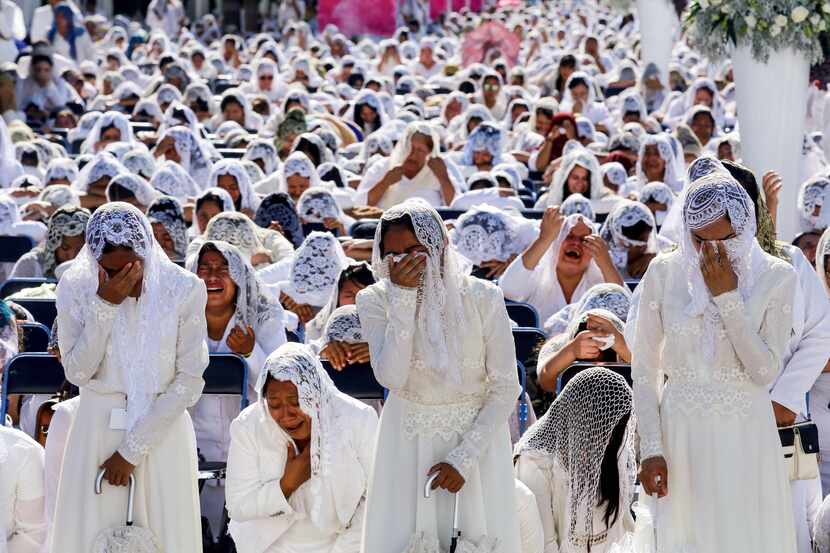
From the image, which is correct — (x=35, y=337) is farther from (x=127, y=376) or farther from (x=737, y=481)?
(x=737, y=481)

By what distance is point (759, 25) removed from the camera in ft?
30.0

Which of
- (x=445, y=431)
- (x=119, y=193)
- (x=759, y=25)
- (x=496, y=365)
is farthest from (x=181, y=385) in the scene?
(x=119, y=193)

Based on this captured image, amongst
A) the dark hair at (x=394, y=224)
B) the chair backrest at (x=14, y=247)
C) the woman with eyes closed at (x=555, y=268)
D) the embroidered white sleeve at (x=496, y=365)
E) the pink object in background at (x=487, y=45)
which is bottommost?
the embroidered white sleeve at (x=496, y=365)

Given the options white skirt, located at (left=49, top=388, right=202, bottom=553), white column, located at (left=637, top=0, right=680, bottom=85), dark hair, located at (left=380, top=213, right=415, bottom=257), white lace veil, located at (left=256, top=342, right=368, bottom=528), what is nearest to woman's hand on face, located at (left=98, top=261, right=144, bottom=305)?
white skirt, located at (left=49, top=388, right=202, bottom=553)

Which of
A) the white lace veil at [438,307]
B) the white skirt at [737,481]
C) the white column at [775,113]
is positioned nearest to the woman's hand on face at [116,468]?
the white lace veil at [438,307]

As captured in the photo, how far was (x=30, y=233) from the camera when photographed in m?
10.9

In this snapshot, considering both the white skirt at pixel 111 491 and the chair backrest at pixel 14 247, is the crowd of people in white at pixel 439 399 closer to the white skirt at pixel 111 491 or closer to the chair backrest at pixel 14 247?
the white skirt at pixel 111 491

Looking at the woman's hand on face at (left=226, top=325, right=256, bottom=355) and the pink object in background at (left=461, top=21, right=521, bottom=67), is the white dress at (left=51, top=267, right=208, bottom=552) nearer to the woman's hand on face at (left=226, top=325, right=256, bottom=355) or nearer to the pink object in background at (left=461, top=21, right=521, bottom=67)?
the woman's hand on face at (left=226, top=325, right=256, bottom=355)

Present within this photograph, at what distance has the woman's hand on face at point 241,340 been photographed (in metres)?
7.24

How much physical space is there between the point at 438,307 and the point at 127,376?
1106 millimetres

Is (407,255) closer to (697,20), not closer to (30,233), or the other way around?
(697,20)

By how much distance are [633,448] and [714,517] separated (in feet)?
2.40

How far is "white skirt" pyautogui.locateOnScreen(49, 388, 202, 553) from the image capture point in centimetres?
555

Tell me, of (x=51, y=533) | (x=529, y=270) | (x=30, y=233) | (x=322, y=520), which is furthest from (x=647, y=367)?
(x=30, y=233)
